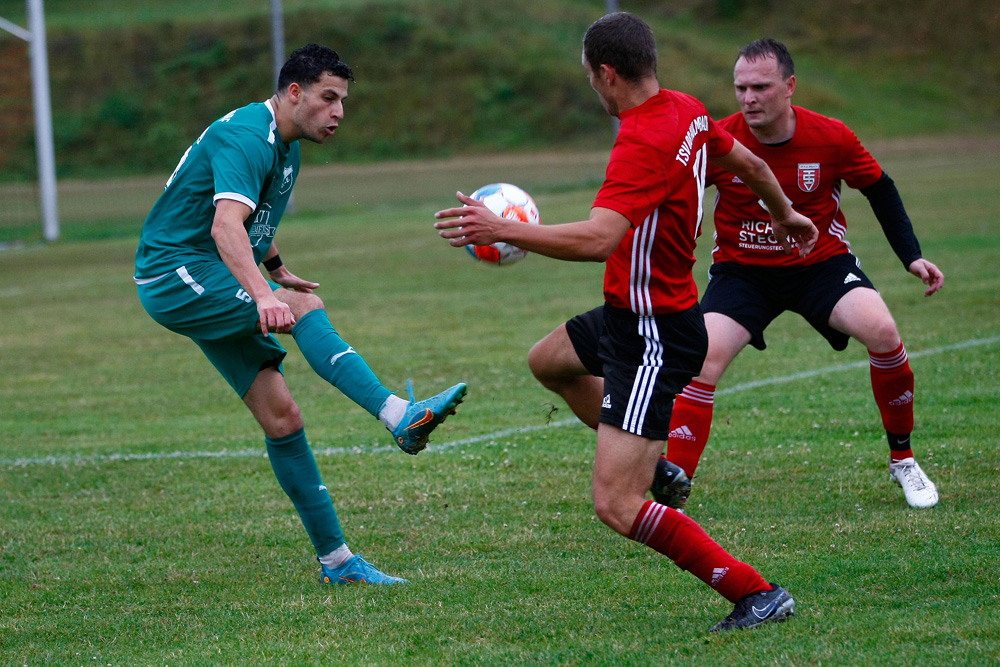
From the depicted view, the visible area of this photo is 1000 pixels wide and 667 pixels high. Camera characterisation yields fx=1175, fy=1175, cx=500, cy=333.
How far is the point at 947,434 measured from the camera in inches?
266

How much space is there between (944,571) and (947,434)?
2455 mm

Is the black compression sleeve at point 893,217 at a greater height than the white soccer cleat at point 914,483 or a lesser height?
greater

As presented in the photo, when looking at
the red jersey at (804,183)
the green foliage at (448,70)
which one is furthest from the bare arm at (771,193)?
the green foliage at (448,70)

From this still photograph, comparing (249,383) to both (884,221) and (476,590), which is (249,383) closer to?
(476,590)

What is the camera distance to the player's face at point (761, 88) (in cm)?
557

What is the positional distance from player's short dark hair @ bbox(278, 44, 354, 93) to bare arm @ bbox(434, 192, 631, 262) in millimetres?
1224

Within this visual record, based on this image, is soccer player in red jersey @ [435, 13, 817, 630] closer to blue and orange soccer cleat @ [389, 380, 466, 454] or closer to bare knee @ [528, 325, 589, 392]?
bare knee @ [528, 325, 589, 392]

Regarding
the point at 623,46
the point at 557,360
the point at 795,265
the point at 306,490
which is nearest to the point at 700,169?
the point at 623,46

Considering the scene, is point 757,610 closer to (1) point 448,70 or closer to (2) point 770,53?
(2) point 770,53

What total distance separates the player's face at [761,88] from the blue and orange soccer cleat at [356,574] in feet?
8.99

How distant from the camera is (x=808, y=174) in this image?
229 inches

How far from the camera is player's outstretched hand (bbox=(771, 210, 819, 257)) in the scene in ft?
15.8

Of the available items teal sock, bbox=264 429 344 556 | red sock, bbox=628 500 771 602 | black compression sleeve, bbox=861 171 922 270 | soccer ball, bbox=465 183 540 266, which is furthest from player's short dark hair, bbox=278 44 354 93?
black compression sleeve, bbox=861 171 922 270

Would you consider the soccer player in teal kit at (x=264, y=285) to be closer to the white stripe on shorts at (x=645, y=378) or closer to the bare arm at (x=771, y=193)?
the white stripe on shorts at (x=645, y=378)
